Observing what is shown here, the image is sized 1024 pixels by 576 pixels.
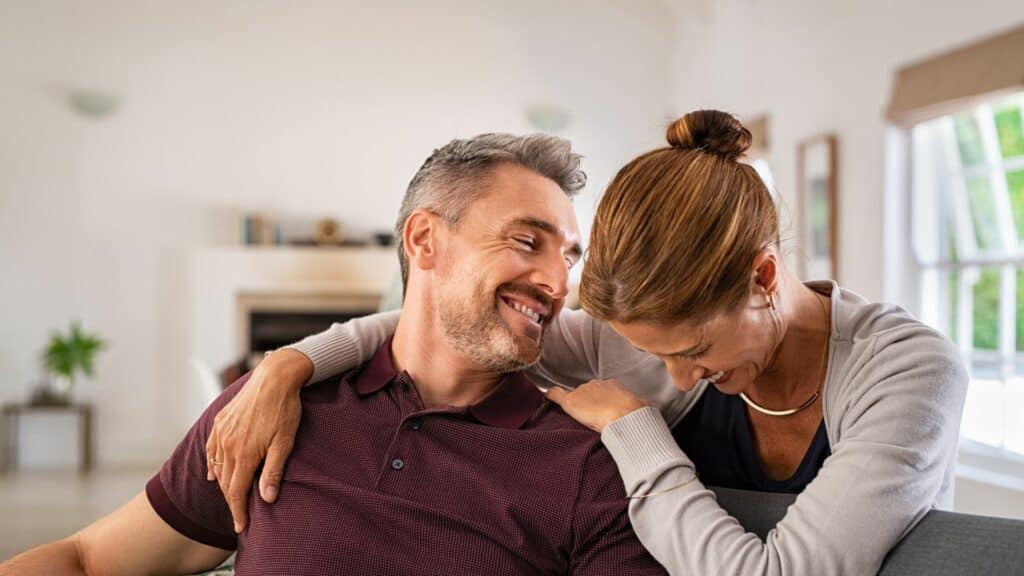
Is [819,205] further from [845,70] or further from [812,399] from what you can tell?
[812,399]

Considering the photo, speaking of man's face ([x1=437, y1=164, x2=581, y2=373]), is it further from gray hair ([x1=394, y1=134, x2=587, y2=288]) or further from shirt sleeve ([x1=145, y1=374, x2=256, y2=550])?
shirt sleeve ([x1=145, y1=374, x2=256, y2=550])

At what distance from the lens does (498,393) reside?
6.14 feet

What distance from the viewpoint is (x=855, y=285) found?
18.8 feet

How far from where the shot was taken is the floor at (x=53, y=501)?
5492 mm

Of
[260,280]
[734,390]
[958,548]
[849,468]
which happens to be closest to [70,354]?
[260,280]

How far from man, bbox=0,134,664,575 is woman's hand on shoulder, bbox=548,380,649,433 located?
A: 0.11 ft

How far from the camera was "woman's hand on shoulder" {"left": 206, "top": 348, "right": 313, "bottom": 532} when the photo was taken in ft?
5.75

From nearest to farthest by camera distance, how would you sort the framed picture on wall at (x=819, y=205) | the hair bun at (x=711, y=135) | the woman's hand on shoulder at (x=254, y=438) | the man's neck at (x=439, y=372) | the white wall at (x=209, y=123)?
the hair bun at (x=711, y=135)
the woman's hand on shoulder at (x=254, y=438)
the man's neck at (x=439, y=372)
the framed picture on wall at (x=819, y=205)
the white wall at (x=209, y=123)

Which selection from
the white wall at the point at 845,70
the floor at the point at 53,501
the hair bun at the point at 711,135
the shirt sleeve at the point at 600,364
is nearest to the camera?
the hair bun at the point at 711,135

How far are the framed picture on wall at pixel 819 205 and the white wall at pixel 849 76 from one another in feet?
0.16

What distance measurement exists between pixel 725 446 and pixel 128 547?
949 mm

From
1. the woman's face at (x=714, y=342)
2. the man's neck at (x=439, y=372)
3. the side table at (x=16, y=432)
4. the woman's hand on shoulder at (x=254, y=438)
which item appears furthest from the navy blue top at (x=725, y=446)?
the side table at (x=16, y=432)

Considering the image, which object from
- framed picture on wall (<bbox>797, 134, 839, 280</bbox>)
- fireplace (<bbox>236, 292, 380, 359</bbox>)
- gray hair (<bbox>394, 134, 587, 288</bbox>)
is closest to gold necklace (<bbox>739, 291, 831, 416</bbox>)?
gray hair (<bbox>394, 134, 587, 288</bbox>)

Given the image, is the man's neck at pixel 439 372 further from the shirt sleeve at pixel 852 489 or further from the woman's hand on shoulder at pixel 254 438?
the shirt sleeve at pixel 852 489
